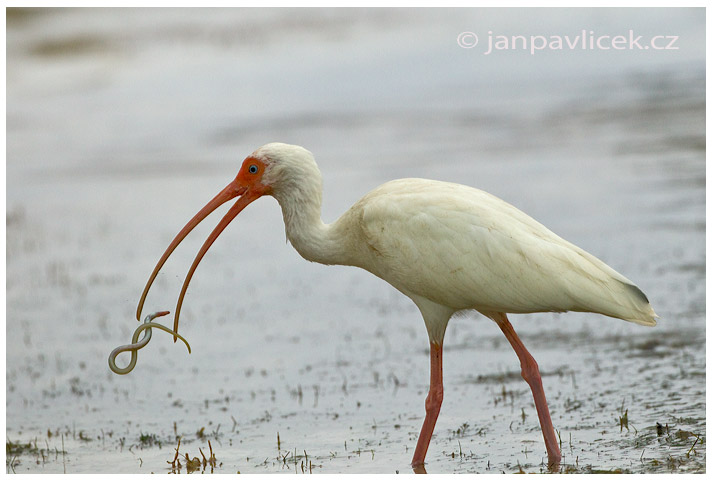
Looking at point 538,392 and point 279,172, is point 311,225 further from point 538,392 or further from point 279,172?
point 538,392

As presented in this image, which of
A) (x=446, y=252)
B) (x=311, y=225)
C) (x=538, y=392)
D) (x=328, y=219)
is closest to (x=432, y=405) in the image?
(x=538, y=392)

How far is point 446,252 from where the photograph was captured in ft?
19.7

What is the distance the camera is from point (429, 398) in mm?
6438

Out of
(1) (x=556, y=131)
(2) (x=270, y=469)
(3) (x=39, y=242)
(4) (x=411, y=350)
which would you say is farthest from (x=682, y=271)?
(1) (x=556, y=131)

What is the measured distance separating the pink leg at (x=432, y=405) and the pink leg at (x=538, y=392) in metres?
0.41

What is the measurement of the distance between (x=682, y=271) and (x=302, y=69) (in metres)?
13.6

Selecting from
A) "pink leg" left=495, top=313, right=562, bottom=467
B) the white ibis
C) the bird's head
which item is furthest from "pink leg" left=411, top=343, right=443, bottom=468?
the bird's head

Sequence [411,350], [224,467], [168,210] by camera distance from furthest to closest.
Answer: [168,210] → [411,350] → [224,467]

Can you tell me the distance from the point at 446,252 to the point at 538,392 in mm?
1019

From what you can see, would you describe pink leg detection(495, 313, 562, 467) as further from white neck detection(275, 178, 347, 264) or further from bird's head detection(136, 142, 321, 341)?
bird's head detection(136, 142, 321, 341)

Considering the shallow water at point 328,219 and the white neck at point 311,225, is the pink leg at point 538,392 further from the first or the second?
the white neck at point 311,225

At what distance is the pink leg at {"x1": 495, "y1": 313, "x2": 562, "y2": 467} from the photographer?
614 centimetres

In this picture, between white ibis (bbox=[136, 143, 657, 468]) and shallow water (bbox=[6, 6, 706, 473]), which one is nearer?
white ibis (bbox=[136, 143, 657, 468])

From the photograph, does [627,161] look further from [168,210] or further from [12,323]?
[12,323]
